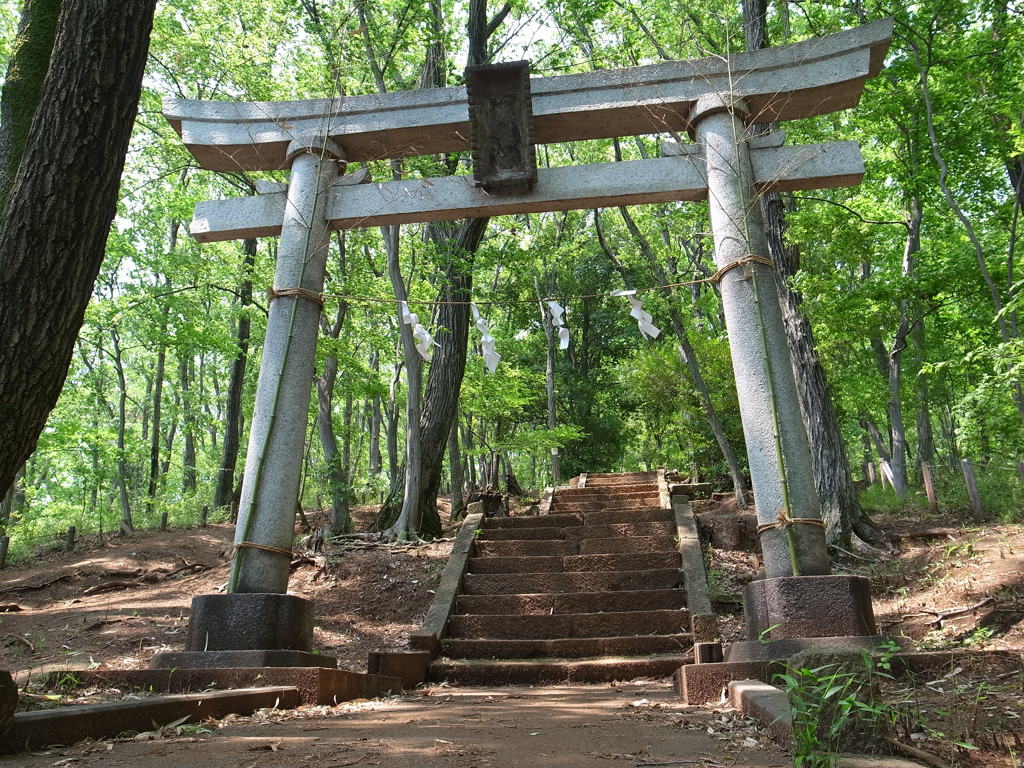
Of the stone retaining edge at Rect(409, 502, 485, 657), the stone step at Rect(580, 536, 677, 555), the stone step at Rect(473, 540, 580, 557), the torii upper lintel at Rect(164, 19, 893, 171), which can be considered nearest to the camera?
the torii upper lintel at Rect(164, 19, 893, 171)

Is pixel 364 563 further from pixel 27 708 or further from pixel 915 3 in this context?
pixel 915 3

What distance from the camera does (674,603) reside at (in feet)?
22.0

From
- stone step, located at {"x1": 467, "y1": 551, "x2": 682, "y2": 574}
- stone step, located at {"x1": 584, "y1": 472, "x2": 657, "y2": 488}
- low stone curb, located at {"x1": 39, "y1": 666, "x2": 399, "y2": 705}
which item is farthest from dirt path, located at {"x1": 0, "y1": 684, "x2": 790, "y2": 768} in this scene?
stone step, located at {"x1": 584, "y1": 472, "x2": 657, "y2": 488}

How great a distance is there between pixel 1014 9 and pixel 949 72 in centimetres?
97

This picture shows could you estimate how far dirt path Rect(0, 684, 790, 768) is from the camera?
237 centimetres

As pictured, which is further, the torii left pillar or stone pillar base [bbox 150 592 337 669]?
the torii left pillar

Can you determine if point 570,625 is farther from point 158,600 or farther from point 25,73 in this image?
point 25,73

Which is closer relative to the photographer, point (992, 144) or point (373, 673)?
point (373, 673)

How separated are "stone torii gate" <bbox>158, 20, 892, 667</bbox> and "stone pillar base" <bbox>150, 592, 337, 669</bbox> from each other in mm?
10

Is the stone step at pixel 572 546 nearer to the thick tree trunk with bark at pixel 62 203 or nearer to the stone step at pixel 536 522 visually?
the stone step at pixel 536 522

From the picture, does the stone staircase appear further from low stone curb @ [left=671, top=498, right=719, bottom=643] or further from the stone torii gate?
the stone torii gate

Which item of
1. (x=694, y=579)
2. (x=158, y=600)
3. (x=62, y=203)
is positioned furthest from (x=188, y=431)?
(x=62, y=203)

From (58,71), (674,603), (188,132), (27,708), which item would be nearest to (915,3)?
(674,603)

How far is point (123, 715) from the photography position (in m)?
2.96
